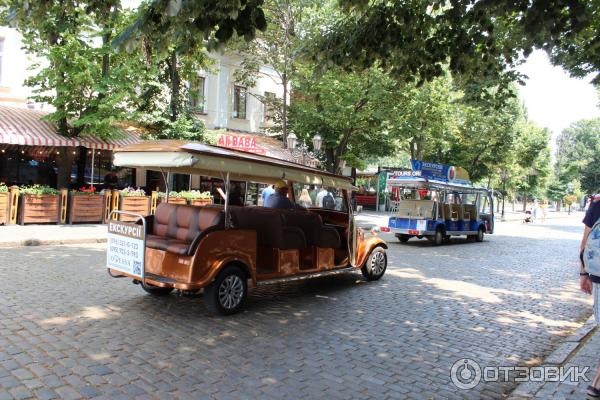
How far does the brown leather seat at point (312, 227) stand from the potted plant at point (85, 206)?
1124 cm

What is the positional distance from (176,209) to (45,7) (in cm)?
298

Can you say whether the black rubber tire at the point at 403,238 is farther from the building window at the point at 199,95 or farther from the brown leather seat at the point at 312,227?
the building window at the point at 199,95

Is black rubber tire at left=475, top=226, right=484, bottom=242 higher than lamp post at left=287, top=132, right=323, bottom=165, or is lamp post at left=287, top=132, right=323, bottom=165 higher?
lamp post at left=287, top=132, right=323, bottom=165

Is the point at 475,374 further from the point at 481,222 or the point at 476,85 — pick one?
the point at 481,222

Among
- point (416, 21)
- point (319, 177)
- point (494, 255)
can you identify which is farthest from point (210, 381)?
point (494, 255)

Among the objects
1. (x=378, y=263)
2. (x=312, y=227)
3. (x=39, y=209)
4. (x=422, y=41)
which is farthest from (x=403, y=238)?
(x=39, y=209)

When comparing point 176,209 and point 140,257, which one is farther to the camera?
point 176,209

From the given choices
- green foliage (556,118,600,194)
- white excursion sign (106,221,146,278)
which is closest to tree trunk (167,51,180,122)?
white excursion sign (106,221,146,278)

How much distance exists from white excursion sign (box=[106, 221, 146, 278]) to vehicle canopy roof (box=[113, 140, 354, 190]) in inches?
33.3

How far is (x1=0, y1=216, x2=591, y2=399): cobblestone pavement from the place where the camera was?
13.2 feet

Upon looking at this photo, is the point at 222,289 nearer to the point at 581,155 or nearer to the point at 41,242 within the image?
the point at 41,242

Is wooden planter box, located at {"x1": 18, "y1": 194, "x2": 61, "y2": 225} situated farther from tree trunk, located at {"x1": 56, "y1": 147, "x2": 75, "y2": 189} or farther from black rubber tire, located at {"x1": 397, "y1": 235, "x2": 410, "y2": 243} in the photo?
black rubber tire, located at {"x1": 397, "y1": 235, "x2": 410, "y2": 243}

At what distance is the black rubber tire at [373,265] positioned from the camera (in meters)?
8.66

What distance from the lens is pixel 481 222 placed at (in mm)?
18469
